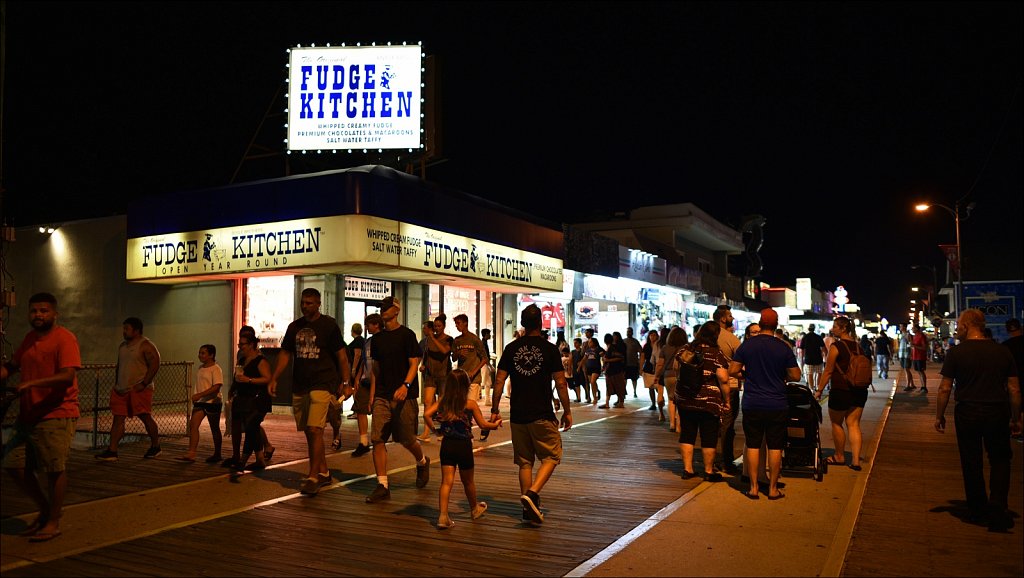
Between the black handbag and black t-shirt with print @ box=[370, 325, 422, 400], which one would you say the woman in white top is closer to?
black t-shirt with print @ box=[370, 325, 422, 400]

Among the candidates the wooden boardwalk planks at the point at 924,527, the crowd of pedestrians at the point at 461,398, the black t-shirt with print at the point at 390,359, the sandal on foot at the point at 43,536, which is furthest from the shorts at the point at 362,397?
the wooden boardwalk planks at the point at 924,527

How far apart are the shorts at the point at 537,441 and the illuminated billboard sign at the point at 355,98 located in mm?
11620

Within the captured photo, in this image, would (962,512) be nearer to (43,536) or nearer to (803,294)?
(43,536)

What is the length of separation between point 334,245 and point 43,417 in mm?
8055

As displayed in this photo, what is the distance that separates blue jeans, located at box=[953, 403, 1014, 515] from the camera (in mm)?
7039

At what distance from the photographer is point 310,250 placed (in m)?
14.5

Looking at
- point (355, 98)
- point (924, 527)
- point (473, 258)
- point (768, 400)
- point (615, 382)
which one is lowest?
point (924, 527)

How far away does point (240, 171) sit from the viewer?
18953 mm

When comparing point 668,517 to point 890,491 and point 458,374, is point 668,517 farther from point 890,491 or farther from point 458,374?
point 890,491

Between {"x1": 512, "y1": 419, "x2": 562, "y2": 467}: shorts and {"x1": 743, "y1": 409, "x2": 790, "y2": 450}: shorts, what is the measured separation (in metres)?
2.31

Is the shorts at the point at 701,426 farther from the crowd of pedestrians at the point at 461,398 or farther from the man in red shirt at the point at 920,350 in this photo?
the man in red shirt at the point at 920,350

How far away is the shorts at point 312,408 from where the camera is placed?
26.1 feet

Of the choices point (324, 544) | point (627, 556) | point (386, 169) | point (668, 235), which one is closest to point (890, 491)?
point (627, 556)

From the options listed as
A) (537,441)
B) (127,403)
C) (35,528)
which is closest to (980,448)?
(537,441)
